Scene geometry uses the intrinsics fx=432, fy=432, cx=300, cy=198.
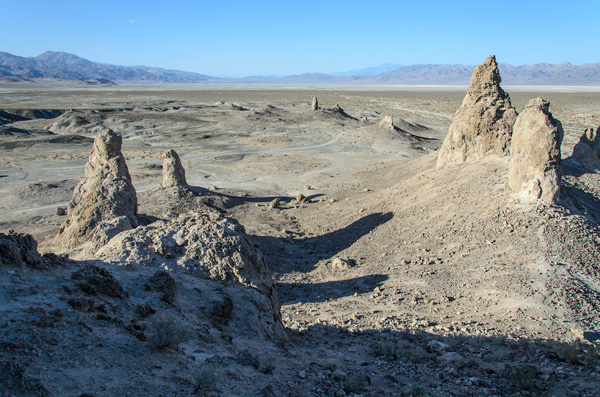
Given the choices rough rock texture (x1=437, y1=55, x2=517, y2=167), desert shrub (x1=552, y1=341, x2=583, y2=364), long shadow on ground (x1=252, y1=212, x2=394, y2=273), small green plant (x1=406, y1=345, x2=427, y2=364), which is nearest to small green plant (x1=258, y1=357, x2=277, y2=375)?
small green plant (x1=406, y1=345, x2=427, y2=364)

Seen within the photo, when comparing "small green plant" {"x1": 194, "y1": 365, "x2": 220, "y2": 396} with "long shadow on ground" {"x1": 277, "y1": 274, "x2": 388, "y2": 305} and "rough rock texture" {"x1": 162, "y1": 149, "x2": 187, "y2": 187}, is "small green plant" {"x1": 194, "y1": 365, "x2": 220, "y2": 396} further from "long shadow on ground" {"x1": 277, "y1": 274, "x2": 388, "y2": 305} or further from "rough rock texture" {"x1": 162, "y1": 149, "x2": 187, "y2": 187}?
"rough rock texture" {"x1": 162, "y1": 149, "x2": 187, "y2": 187}

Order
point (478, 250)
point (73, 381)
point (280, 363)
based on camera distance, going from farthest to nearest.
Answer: point (478, 250)
point (280, 363)
point (73, 381)

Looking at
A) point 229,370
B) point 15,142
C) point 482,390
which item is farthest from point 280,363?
point 15,142

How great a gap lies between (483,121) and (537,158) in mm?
4650

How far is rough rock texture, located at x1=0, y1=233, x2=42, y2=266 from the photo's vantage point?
526cm

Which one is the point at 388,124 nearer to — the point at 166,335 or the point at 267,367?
the point at 267,367

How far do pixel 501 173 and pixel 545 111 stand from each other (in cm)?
222

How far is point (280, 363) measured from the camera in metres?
5.41

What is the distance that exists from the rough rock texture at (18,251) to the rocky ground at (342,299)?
0.28 feet

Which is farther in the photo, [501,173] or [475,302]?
[501,173]

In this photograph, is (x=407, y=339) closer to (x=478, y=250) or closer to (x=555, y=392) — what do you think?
(x=555, y=392)

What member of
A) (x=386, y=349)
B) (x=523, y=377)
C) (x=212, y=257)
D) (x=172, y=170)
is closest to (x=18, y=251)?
(x=212, y=257)

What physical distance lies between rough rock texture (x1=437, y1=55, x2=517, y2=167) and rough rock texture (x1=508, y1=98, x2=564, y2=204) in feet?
10.3

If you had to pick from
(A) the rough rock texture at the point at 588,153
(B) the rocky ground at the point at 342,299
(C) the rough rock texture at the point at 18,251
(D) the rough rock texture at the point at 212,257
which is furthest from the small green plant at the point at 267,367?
(A) the rough rock texture at the point at 588,153
